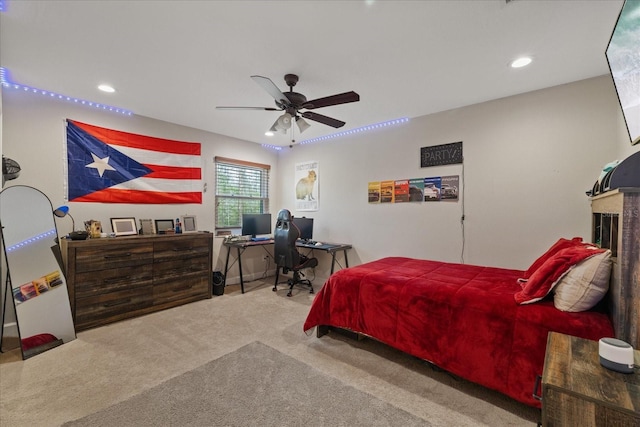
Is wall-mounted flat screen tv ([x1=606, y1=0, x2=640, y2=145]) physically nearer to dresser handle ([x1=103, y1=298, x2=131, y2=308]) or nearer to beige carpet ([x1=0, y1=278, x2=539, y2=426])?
beige carpet ([x1=0, y1=278, x2=539, y2=426])

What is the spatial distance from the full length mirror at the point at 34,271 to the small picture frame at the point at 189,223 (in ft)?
4.70

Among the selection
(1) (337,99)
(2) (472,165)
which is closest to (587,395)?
(1) (337,99)

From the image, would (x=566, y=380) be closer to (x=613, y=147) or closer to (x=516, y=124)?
(x=613, y=147)

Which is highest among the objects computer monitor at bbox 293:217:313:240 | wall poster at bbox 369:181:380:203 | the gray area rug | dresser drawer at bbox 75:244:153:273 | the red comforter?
wall poster at bbox 369:181:380:203

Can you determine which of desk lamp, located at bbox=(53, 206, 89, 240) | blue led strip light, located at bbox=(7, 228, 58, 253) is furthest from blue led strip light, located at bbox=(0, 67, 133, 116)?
blue led strip light, located at bbox=(7, 228, 58, 253)

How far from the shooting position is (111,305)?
307 cm

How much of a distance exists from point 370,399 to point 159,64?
10.4 ft

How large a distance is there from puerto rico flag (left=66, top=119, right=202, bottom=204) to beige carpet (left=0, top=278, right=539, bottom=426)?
159 cm

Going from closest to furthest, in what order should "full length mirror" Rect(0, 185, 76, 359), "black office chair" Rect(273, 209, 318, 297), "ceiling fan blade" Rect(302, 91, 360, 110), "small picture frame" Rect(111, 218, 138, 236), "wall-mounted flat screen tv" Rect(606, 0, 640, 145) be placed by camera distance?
"wall-mounted flat screen tv" Rect(606, 0, 640, 145), "ceiling fan blade" Rect(302, 91, 360, 110), "full length mirror" Rect(0, 185, 76, 359), "small picture frame" Rect(111, 218, 138, 236), "black office chair" Rect(273, 209, 318, 297)

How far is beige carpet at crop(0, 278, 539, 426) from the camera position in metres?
1.76

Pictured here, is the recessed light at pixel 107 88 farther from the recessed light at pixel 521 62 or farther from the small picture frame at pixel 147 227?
the recessed light at pixel 521 62

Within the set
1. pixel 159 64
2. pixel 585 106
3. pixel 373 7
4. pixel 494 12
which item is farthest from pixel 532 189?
pixel 159 64

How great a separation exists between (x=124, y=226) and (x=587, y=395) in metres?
4.25

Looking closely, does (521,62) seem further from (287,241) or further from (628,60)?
(287,241)
